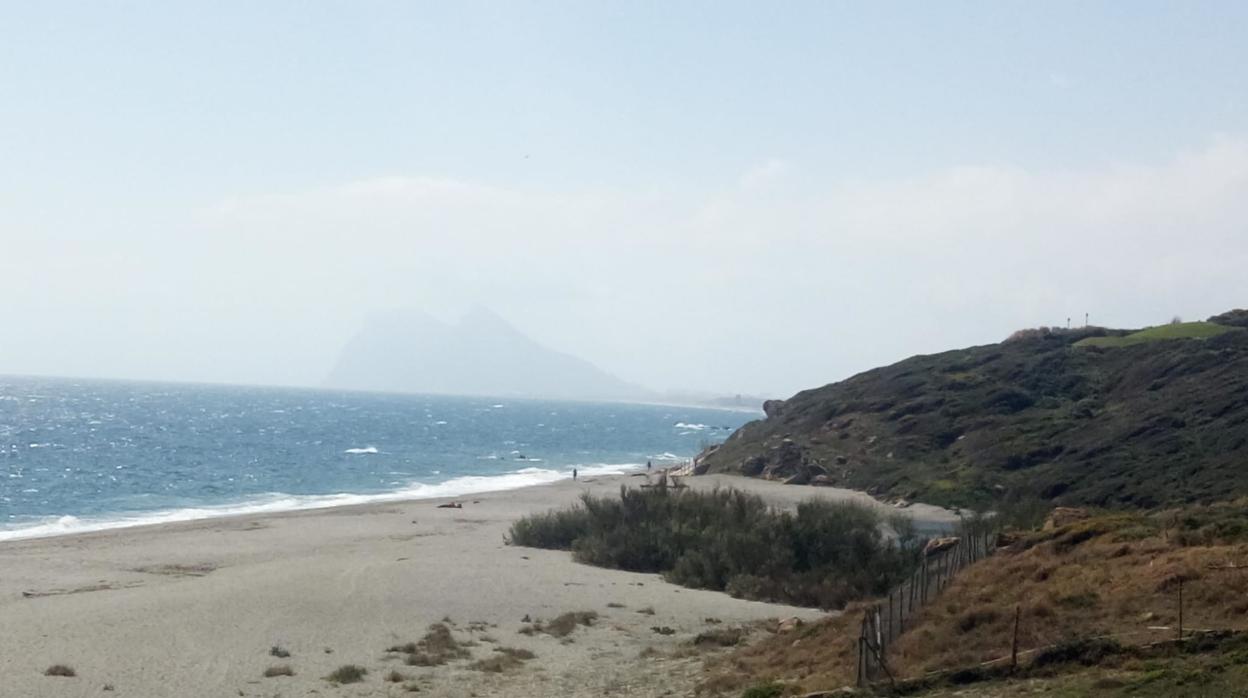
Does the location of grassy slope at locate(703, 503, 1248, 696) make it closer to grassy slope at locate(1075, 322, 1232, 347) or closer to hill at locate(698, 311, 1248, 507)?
hill at locate(698, 311, 1248, 507)

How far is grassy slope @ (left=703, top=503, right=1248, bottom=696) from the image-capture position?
15.3 metres

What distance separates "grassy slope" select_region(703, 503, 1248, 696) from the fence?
460 millimetres

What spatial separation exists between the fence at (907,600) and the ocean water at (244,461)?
1497 inches

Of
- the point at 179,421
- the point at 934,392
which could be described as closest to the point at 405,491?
the point at 934,392

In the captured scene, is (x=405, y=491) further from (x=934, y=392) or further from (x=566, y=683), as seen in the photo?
(x=566, y=683)

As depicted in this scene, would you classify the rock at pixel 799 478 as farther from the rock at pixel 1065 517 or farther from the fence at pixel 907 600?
the rock at pixel 1065 517

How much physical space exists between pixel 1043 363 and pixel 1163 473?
99.8ft

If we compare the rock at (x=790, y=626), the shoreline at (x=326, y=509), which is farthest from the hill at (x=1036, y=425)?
the rock at (x=790, y=626)

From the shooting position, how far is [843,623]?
2144 cm

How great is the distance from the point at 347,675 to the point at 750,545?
51.4 feet

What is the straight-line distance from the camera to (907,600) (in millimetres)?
21703

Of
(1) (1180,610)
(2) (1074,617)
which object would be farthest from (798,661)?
(1) (1180,610)

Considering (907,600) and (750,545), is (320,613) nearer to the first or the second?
(750,545)

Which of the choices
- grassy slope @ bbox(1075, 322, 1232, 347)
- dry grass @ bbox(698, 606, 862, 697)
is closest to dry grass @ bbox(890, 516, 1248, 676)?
dry grass @ bbox(698, 606, 862, 697)
